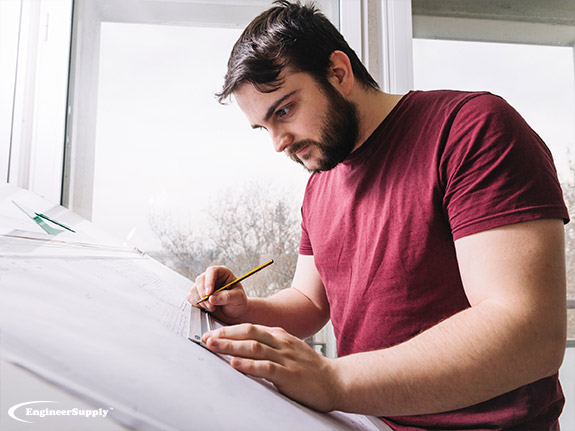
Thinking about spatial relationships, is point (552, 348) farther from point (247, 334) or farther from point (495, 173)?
point (247, 334)

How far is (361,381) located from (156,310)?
0.26 meters

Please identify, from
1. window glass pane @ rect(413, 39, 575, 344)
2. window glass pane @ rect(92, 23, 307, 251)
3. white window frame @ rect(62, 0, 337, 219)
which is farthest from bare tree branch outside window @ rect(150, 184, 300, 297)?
window glass pane @ rect(413, 39, 575, 344)

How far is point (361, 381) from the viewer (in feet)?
1.58

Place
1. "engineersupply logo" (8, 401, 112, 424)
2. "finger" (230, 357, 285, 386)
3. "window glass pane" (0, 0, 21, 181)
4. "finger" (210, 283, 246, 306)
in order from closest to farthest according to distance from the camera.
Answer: "engineersupply logo" (8, 401, 112, 424), "finger" (230, 357, 285, 386), "finger" (210, 283, 246, 306), "window glass pane" (0, 0, 21, 181)

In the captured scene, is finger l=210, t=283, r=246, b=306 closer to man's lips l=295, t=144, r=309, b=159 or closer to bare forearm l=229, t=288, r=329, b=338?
bare forearm l=229, t=288, r=329, b=338

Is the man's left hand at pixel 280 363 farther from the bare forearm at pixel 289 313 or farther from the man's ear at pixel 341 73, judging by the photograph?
the man's ear at pixel 341 73

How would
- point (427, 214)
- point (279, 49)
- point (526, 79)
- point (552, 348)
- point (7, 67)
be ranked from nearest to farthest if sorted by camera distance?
point (552, 348) → point (427, 214) → point (279, 49) → point (7, 67) → point (526, 79)

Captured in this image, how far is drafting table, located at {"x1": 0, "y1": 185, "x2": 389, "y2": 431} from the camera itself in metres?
0.24

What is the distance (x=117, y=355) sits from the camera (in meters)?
0.29

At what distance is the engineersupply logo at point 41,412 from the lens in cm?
23

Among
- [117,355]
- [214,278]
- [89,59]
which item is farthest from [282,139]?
[89,59]

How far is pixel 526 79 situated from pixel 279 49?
1.12 meters

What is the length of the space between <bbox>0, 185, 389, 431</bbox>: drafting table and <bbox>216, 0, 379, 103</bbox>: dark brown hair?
480mm

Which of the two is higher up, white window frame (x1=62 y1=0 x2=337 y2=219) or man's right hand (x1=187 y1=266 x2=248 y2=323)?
white window frame (x1=62 y1=0 x2=337 y2=219)
